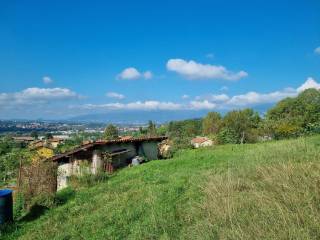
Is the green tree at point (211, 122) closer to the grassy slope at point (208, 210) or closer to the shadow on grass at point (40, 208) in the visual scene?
the shadow on grass at point (40, 208)

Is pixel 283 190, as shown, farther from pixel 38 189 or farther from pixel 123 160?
pixel 123 160

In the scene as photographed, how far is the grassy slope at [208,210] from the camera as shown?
4461 millimetres

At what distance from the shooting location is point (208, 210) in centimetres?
597

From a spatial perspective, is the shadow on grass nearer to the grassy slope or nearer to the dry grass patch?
the grassy slope

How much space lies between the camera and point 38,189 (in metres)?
13.4

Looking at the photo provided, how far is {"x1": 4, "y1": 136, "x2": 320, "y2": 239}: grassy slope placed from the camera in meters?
4.46

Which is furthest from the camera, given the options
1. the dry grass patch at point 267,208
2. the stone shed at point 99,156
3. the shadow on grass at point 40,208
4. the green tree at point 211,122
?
the green tree at point 211,122

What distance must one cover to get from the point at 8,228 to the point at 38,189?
385 cm

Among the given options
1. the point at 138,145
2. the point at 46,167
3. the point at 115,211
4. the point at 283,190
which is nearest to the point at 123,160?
the point at 138,145

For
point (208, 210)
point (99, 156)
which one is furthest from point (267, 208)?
point (99, 156)

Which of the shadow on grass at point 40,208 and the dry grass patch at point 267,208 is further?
the shadow on grass at point 40,208

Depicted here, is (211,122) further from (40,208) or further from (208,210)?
(208,210)

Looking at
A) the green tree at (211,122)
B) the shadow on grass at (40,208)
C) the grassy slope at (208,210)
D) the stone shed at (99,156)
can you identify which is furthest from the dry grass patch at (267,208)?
the green tree at (211,122)

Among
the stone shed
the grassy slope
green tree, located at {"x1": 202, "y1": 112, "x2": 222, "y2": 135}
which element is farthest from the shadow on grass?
green tree, located at {"x1": 202, "y1": 112, "x2": 222, "y2": 135}
